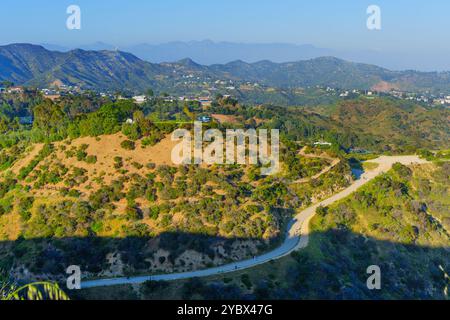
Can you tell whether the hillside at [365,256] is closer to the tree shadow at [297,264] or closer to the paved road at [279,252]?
the tree shadow at [297,264]

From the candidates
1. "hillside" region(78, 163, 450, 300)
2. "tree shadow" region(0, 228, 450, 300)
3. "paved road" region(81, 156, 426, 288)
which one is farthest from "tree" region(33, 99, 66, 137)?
"hillside" region(78, 163, 450, 300)

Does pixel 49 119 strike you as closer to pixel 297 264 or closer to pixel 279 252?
pixel 279 252

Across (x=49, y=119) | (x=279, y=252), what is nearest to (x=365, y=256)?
(x=279, y=252)

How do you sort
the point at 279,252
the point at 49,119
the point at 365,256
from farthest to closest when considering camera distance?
the point at 49,119
the point at 365,256
the point at 279,252

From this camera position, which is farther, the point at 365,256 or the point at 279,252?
the point at 365,256

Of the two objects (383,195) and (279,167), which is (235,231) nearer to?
(279,167)

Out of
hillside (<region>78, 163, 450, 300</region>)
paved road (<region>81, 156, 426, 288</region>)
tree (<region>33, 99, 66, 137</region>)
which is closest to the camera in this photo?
hillside (<region>78, 163, 450, 300</region>)

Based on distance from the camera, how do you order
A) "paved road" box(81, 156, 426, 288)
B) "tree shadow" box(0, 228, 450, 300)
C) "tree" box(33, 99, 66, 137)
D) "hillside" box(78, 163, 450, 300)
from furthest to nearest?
"tree" box(33, 99, 66, 137)
"paved road" box(81, 156, 426, 288)
"tree shadow" box(0, 228, 450, 300)
"hillside" box(78, 163, 450, 300)

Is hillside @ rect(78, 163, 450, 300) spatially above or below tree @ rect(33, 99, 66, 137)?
below

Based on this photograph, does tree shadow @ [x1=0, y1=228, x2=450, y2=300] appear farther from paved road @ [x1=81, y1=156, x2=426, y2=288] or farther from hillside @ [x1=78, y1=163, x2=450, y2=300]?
paved road @ [x1=81, y1=156, x2=426, y2=288]

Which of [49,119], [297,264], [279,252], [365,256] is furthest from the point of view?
[49,119]
